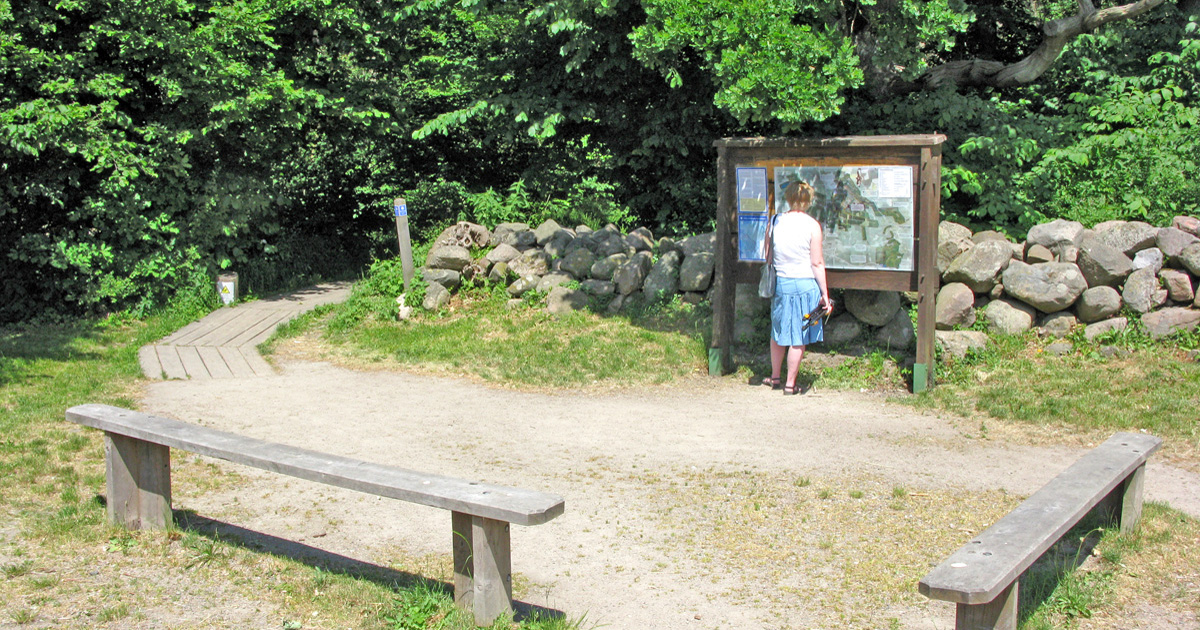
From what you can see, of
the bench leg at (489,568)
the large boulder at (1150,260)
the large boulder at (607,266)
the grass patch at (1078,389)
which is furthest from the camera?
the large boulder at (607,266)

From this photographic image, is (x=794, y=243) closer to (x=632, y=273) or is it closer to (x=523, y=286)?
(x=632, y=273)

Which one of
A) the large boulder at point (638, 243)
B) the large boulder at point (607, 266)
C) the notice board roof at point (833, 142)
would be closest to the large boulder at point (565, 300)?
the large boulder at point (607, 266)

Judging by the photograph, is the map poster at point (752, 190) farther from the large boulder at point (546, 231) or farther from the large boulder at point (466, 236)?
the large boulder at point (466, 236)

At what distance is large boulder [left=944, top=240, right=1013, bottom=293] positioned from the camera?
29.6 feet

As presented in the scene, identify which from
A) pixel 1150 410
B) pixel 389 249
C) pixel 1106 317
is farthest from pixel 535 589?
pixel 389 249

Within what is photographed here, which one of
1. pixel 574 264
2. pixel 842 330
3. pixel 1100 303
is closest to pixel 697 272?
pixel 574 264

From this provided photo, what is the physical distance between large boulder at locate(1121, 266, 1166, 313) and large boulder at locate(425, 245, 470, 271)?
6.77 meters

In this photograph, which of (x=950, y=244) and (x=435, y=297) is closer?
(x=950, y=244)

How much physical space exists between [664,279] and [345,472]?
660cm

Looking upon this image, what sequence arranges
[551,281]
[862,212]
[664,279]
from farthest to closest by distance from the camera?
[551,281]
[664,279]
[862,212]

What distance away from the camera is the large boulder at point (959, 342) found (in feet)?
28.0

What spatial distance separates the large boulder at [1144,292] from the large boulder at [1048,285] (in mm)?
369

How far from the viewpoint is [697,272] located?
10328 mm

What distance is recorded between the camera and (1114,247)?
8867 mm
